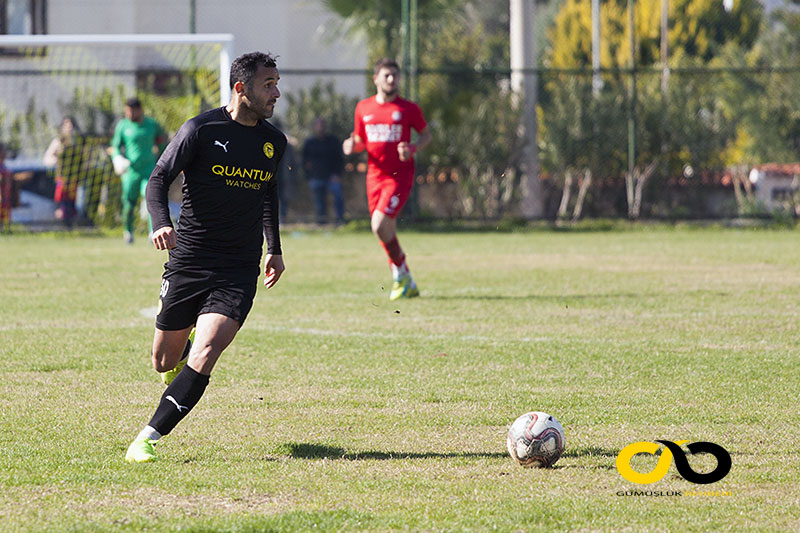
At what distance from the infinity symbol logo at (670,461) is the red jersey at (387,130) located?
274 inches

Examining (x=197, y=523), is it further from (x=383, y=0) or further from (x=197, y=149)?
(x=383, y=0)

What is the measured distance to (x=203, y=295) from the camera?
5402mm

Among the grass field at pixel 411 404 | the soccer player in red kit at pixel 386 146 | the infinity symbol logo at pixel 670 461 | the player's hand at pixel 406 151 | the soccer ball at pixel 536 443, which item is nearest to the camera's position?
the grass field at pixel 411 404

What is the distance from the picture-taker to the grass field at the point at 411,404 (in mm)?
4262

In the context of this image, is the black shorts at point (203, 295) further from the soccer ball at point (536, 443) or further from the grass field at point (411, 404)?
the soccer ball at point (536, 443)

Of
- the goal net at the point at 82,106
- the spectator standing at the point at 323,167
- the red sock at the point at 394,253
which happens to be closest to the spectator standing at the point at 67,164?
the goal net at the point at 82,106

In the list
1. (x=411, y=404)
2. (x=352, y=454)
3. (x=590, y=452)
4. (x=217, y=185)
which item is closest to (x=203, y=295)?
(x=217, y=185)

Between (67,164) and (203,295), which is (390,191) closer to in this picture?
(203,295)

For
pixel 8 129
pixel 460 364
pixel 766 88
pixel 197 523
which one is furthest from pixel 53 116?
pixel 197 523

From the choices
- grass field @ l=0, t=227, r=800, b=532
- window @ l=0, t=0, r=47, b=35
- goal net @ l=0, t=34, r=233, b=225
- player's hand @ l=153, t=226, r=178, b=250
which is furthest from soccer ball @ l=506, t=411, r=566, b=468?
Result: window @ l=0, t=0, r=47, b=35

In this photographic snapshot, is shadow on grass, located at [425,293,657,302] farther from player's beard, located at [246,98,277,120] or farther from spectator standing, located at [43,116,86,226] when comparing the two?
spectator standing, located at [43,116,86,226]

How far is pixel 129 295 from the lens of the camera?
11516 mm

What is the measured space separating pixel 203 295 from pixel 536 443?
66.2 inches

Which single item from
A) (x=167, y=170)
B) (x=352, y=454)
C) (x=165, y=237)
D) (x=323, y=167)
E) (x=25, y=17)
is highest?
(x=25, y=17)
